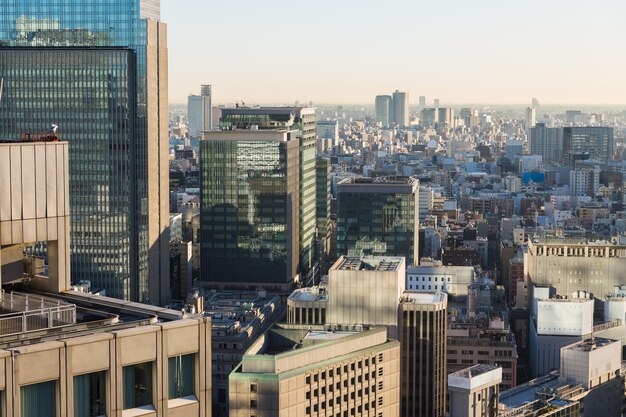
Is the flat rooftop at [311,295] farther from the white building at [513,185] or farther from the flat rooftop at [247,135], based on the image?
the white building at [513,185]

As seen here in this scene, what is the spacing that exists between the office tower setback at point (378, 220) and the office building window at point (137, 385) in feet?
226

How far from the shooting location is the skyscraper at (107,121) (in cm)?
6038

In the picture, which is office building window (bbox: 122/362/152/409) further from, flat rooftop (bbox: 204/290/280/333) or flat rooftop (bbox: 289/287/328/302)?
flat rooftop (bbox: 204/290/280/333)

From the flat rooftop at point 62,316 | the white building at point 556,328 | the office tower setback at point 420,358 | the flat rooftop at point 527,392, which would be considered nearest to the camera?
the flat rooftop at point 62,316

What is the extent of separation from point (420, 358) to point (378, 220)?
33.4 meters

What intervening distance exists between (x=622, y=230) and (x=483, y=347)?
157 feet

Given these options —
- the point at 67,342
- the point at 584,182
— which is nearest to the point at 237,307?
the point at 67,342

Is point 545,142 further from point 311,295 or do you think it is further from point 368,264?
point 311,295

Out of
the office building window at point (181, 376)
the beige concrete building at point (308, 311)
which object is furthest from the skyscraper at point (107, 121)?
the office building window at point (181, 376)

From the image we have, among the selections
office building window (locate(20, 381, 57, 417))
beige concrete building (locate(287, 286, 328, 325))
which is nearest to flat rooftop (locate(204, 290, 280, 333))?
beige concrete building (locate(287, 286, 328, 325))

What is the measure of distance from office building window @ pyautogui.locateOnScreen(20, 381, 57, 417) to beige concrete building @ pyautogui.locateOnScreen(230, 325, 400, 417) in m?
24.4

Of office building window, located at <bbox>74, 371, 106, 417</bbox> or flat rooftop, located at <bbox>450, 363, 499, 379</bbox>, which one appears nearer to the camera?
office building window, located at <bbox>74, 371, 106, 417</bbox>

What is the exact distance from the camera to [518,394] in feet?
163

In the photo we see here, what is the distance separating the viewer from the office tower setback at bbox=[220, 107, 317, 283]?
78.6m
